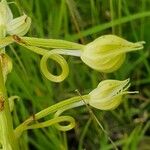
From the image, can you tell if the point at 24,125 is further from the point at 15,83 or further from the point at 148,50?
the point at 148,50

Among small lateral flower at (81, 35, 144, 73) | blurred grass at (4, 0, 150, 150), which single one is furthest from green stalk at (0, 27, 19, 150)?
blurred grass at (4, 0, 150, 150)

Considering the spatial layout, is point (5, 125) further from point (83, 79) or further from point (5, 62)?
point (83, 79)

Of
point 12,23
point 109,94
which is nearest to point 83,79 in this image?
point 109,94

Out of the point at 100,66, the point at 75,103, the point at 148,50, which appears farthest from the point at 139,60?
the point at 100,66

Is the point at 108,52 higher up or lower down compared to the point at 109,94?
higher up

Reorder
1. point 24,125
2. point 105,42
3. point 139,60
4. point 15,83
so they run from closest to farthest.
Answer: point 105,42, point 24,125, point 15,83, point 139,60
